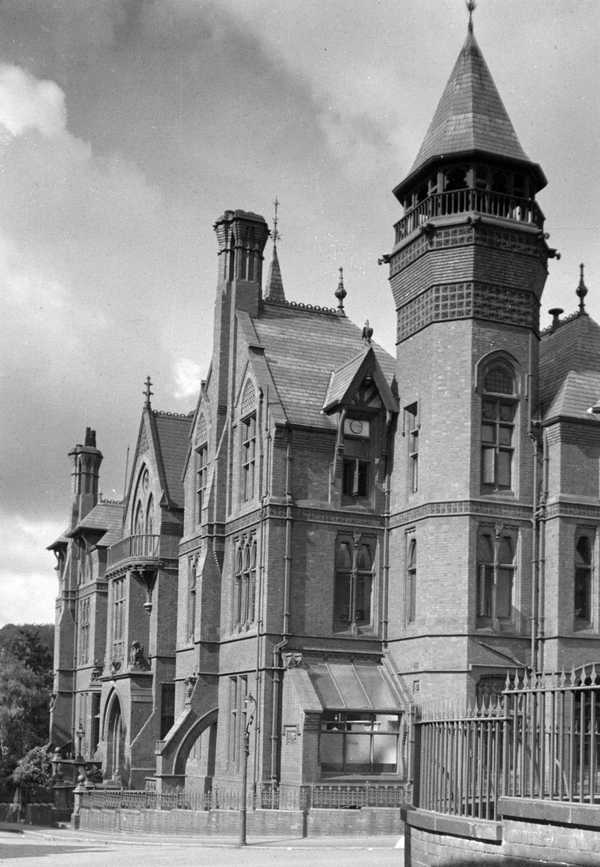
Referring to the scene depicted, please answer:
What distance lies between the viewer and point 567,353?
41438mm

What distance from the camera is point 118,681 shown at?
176ft

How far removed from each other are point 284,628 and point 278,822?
6.45 meters

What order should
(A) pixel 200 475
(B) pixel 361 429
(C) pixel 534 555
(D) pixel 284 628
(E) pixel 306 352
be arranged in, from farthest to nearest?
(A) pixel 200 475
(E) pixel 306 352
(B) pixel 361 429
(D) pixel 284 628
(C) pixel 534 555

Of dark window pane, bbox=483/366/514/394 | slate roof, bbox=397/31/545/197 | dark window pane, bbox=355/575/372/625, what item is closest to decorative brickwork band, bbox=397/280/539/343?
dark window pane, bbox=483/366/514/394

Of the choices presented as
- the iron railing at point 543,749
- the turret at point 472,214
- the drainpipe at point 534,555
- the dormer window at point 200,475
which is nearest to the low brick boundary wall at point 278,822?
the drainpipe at point 534,555

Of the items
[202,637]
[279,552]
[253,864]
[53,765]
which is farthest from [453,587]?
[53,765]

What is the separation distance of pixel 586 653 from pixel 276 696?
8.95 metres

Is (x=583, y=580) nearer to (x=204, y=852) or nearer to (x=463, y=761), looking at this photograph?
(x=204, y=852)

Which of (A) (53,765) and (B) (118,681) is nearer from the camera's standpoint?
(B) (118,681)

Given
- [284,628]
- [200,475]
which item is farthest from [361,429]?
[200,475]

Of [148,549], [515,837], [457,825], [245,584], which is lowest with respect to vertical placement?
[457,825]

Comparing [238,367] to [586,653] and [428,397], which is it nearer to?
[428,397]

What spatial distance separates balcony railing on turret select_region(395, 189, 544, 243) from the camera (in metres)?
39.7

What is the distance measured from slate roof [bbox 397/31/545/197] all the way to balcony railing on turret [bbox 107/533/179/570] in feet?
59.8
